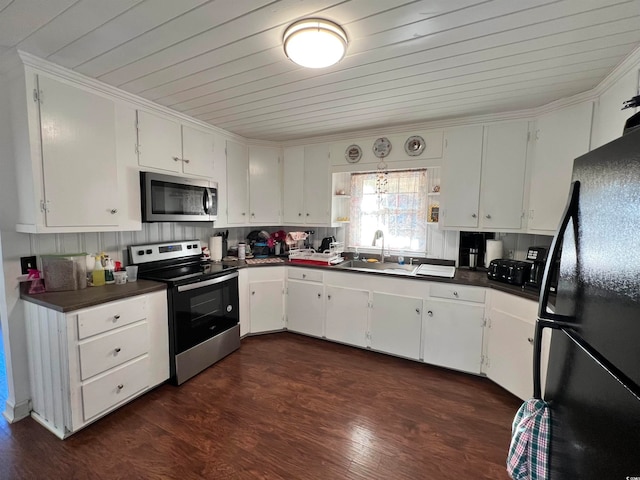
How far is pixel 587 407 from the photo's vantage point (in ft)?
2.23

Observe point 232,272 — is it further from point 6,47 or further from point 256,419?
point 6,47

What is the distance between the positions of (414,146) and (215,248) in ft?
8.03

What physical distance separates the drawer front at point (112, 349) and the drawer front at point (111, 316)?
0.05 meters

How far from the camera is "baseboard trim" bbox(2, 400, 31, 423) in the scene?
6.39 feet

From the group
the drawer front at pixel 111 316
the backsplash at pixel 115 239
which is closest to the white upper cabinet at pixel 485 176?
the backsplash at pixel 115 239

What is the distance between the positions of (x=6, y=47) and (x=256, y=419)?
276cm

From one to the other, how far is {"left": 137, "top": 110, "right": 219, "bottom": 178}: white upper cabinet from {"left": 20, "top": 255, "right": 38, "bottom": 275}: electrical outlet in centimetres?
102

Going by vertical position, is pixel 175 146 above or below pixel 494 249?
above

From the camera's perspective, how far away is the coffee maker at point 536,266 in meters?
2.13

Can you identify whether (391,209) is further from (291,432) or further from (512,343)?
(291,432)

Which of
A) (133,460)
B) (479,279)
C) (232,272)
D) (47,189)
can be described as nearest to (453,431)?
(479,279)

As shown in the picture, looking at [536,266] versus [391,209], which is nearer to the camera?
[536,266]

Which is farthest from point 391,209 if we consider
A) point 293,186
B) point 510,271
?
point 510,271

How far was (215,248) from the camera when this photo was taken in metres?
3.28
